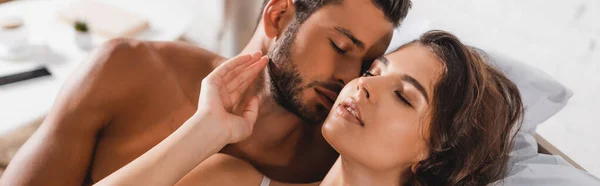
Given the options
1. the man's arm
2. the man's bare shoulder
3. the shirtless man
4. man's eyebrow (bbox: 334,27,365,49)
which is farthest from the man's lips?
the man's arm

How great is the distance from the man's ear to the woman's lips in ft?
1.07

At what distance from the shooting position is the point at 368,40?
1173mm

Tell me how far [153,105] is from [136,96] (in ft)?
0.15

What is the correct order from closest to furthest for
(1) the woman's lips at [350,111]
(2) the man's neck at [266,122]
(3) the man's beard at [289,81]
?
(1) the woman's lips at [350,111], (3) the man's beard at [289,81], (2) the man's neck at [266,122]

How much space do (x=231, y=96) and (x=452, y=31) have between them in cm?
65

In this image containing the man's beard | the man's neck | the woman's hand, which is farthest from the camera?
the man's neck

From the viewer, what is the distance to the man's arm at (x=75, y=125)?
121 cm

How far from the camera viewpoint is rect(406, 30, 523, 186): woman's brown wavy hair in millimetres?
1031

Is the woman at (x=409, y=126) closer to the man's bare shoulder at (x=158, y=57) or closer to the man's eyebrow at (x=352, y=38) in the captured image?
the man's eyebrow at (x=352, y=38)

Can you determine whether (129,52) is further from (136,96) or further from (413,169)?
(413,169)

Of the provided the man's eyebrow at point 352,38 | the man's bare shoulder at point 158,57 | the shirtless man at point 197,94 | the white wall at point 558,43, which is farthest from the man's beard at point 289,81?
the white wall at point 558,43

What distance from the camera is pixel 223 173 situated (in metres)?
1.21

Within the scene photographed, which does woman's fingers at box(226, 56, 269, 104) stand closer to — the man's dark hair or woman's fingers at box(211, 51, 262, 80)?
woman's fingers at box(211, 51, 262, 80)

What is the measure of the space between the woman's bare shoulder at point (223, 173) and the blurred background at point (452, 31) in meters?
0.62
